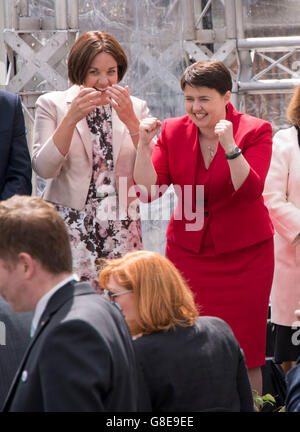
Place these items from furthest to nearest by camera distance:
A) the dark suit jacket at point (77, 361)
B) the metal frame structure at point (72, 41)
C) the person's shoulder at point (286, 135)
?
the metal frame structure at point (72, 41) < the person's shoulder at point (286, 135) < the dark suit jacket at point (77, 361)

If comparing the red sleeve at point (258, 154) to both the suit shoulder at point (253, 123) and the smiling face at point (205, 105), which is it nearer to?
the suit shoulder at point (253, 123)

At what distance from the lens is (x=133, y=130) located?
407 cm

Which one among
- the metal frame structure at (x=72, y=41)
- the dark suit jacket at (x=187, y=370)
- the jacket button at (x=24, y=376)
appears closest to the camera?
the jacket button at (x=24, y=376)

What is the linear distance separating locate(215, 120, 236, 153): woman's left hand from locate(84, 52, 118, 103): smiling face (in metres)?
0.60

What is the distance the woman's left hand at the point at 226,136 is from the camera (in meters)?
3.78

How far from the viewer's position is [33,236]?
2307 millimetres

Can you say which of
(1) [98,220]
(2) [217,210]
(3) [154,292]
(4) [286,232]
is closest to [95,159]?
(1) [98,220]

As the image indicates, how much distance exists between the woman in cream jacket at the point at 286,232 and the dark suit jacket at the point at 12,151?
131 centimetres

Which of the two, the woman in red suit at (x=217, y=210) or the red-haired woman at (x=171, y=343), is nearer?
the red-haired woman at (x=171, y=343)

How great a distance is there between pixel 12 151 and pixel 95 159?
15.8 inches

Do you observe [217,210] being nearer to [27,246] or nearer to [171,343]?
[171,343]

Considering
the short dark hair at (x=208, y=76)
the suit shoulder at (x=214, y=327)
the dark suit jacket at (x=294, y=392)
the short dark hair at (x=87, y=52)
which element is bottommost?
the dark suit jacket at (x=294, y=392)

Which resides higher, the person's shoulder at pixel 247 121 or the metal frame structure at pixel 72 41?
the metal frame structure at pixel 72 41

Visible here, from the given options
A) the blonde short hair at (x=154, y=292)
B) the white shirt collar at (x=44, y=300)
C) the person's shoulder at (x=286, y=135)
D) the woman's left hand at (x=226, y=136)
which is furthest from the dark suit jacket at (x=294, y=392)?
the person's shoulder at (x=286, y=135)
